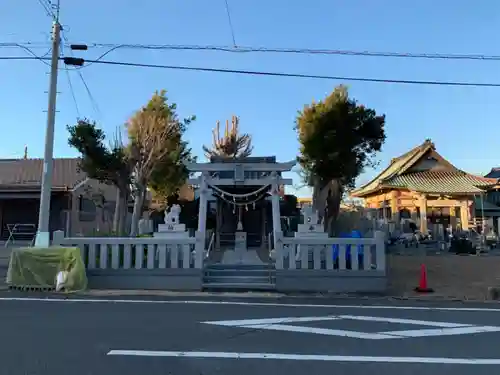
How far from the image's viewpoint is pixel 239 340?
6.80 meters

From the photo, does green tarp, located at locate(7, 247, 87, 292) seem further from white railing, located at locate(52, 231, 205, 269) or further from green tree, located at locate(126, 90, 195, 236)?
green tree, located at locate(126, 90, 195, 236)

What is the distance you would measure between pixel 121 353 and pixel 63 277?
6.50m

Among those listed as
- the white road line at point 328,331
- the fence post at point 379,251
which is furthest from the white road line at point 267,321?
the fence post at point 379,251

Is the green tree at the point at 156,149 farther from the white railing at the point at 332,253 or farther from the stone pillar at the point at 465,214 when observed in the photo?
the stone pillar at the point at 465,214

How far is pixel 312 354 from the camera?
20.0ft

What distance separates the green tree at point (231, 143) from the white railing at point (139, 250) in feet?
76.5

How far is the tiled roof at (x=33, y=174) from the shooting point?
80.9 ft

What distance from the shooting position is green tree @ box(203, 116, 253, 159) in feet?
118

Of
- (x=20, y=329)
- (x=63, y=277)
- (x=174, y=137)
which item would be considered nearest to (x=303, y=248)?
(x=63, y=277)

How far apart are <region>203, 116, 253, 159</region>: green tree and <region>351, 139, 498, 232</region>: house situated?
10.5 metres

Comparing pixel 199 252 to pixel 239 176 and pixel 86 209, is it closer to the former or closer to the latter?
pixel 239 176

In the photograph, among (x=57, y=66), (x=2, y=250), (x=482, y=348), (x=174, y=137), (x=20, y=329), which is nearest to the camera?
(x=482, y=348)

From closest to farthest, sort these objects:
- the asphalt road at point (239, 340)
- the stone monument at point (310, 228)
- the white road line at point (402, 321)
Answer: the asphalt road at point (239, 340) → the white road line at point (402, 321) → the stone monument at point (310, 228)

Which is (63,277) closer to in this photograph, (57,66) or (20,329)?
(20,329)
